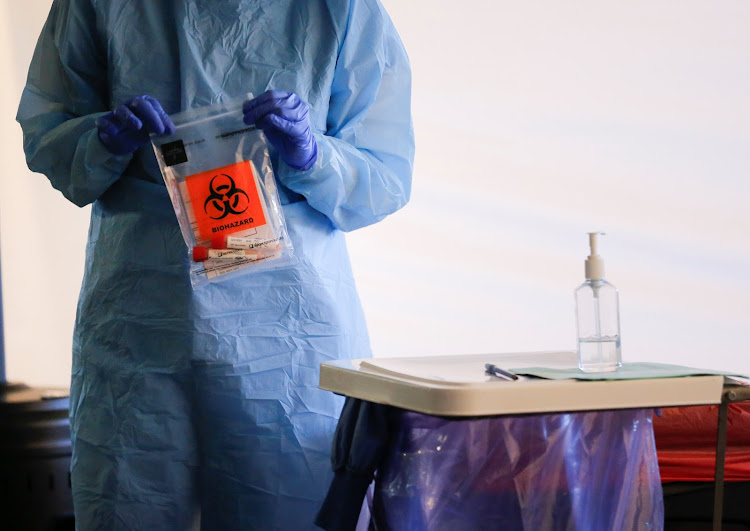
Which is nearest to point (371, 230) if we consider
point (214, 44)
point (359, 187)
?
point (359, 187)

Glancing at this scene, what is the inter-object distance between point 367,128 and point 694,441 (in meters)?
0.76

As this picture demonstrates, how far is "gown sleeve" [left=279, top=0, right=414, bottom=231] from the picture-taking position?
135cm

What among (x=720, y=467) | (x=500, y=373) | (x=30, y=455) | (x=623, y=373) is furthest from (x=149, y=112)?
(x=30, y=455)

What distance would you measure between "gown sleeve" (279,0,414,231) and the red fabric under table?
0.59m

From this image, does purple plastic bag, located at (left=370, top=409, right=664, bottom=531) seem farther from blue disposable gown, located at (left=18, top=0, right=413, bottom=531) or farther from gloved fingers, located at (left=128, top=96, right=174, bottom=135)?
gloved fingers, located at (left=128, top=96, right=174, bottom=135)

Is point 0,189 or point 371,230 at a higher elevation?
point 0,189

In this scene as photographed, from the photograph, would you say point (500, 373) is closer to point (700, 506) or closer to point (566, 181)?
point (700, 506)

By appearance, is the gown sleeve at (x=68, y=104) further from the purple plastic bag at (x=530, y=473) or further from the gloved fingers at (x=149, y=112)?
the purple plastic bag at (x=530, y=473)

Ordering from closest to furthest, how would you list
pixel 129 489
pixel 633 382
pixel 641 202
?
1. pixel 633 382
2. pixel 129 489
3. pixel 641 202

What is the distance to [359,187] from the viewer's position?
137 centimetres

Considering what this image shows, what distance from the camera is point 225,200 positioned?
4.14 feet

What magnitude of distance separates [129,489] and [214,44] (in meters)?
0.68

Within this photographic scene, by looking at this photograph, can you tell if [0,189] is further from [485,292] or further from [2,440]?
[485,292]

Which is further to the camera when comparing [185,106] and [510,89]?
[510,89]
